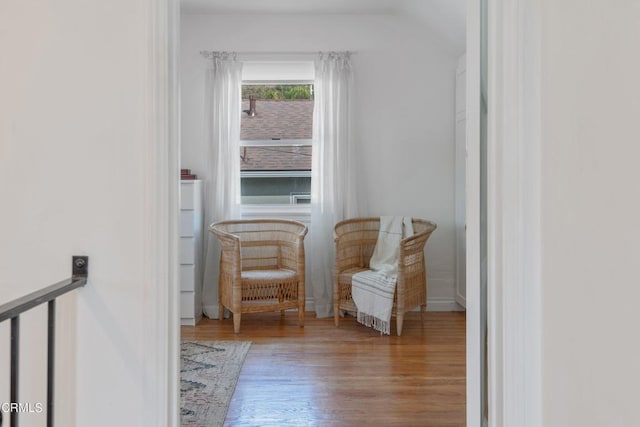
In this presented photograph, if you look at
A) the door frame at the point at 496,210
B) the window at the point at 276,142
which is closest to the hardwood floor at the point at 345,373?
the door frame at the point at 496,210

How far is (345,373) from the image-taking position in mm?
2789

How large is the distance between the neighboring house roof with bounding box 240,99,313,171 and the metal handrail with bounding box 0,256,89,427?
3.28 meters

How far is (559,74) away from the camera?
107 cm

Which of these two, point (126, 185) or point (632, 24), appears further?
point (126, 185)

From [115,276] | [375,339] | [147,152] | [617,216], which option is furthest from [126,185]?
[375,339]

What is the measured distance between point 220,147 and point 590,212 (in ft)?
11.7

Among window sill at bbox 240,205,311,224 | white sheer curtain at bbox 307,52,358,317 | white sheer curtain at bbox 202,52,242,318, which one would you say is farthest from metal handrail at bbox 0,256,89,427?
window sill at bbox 240,205,311,224

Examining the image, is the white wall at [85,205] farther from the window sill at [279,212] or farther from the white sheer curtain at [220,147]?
the window sill at [279,212]

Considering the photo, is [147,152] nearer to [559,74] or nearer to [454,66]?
[559,74]

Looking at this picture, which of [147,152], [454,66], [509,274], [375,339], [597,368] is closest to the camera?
[597,368]

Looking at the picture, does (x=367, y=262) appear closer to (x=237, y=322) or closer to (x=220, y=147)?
(x=237, y=322)

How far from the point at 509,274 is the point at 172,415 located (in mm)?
1002

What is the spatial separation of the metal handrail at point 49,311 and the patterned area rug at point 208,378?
1.04 m

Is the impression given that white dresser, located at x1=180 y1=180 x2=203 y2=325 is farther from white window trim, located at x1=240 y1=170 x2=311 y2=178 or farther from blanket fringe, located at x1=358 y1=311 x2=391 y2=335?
blanket fringe, located at x1=358 y1=311 x2=391 y2=335
